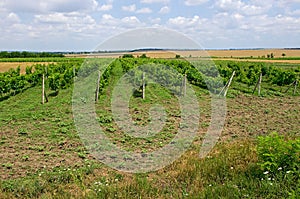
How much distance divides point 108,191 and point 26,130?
5744mm

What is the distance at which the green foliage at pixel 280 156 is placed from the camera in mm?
5207

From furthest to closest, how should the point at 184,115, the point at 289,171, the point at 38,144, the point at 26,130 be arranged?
the point at 184,115 → the point at 26,130 → the point at 38,144 → the point at 289,171

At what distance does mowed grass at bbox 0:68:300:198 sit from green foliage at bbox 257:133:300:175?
244 millimetres

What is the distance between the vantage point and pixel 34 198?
205 inches

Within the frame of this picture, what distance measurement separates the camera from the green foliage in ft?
17.1

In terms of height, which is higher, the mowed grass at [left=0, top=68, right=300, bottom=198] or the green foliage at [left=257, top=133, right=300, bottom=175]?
the green foliage at [left=257, top=133, right=300, bottom=175]

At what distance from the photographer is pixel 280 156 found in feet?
17.4

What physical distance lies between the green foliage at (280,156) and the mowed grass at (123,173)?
9.6 inches

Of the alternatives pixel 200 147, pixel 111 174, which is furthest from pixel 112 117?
pixel 111 174

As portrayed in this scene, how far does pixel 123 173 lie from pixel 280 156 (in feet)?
9.75

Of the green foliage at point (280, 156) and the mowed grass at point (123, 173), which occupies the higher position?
the green foliage at point (280, 156)

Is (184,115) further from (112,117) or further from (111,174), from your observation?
(111,174)

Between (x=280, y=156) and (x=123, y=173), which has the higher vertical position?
(x=280, y=156)

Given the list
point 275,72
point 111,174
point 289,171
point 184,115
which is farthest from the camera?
point 275,72
